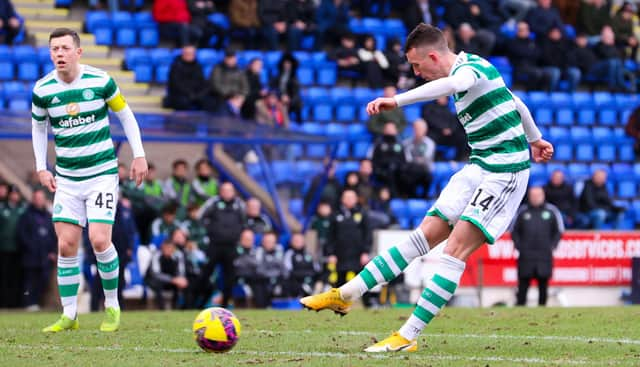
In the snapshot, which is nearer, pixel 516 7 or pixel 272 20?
pixel 272 20

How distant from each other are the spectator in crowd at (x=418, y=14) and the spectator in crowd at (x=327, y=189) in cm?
562

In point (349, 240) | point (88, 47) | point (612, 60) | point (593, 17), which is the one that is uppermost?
point (593, 17)

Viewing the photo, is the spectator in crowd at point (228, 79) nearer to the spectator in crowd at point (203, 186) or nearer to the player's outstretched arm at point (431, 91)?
the spectator in crowd at point (203, 186)

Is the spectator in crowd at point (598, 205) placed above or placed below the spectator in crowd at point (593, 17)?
below

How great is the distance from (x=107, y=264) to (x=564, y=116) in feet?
54.2

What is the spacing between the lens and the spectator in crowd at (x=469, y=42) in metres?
24.0

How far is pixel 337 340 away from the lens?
9.46 m

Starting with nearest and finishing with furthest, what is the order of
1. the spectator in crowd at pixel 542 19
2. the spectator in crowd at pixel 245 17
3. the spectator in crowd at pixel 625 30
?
the spectator in crowd at pixel 245 17, the spectator in crowd at pixel 542 19, the spectator in crowd at pixel 625 30

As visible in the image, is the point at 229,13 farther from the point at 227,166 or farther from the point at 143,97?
the point at 227,166

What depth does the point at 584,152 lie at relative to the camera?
24688mm

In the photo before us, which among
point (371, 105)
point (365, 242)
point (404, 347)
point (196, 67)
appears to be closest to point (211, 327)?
point (404, 347)

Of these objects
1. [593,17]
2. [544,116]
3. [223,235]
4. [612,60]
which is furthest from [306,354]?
[593,17]

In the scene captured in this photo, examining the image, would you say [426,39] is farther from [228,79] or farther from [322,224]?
[228,79]

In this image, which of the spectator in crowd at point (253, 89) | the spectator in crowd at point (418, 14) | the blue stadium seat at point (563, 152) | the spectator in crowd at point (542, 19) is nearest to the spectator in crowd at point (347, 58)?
the spectator in crowd at point (418, 14)
